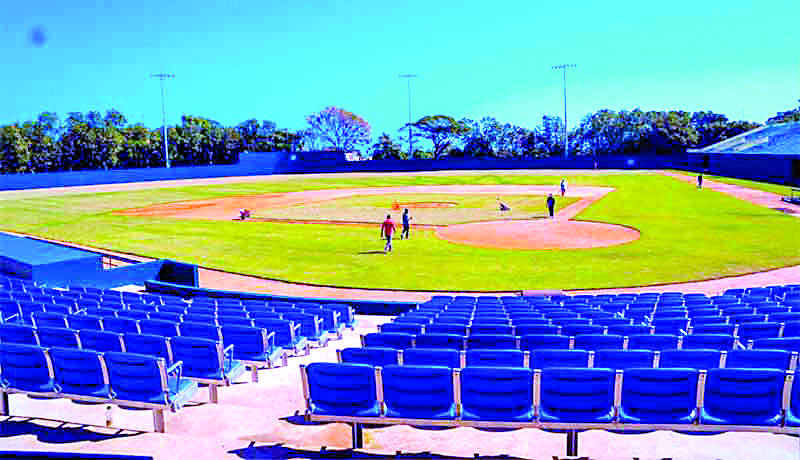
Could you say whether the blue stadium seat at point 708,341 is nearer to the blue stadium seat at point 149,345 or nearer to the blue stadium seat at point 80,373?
the blue stadium seat at point 149,345

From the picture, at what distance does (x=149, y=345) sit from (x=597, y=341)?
246 inches

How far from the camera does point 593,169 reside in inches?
3755

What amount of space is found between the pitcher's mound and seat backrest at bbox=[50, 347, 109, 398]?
22245 mm

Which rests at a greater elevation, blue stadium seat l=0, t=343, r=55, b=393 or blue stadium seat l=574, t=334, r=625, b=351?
blue stadium seat l=0, t=343, r=55, b=393

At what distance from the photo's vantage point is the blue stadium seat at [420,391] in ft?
23.4

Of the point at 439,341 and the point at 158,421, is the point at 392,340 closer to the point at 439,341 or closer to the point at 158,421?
the point at 439,341

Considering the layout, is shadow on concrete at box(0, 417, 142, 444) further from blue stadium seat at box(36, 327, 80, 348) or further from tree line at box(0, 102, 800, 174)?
tree line at box(0, 102, 800, 174)

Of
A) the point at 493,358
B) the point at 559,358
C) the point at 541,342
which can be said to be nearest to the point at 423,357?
the point at 493,358

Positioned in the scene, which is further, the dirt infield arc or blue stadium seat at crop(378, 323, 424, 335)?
the dirt infield arc

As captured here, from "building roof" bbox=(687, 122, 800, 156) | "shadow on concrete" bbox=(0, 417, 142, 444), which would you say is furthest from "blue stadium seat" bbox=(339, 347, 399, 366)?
"building roof" bbox=(687, 122, 800, 156)

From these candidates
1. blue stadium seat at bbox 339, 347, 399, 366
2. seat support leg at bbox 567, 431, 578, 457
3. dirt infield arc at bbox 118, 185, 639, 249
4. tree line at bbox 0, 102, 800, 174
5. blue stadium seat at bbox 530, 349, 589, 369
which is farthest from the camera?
tree line at bbox 0, 102, 800, 174

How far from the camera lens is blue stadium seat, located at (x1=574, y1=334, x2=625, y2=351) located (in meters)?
9.49

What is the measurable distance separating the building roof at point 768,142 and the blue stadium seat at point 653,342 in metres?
66.9

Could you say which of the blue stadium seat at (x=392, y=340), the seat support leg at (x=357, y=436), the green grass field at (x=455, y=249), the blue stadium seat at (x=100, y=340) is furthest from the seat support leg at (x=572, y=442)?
the green grass field at (x=455, y=249)
